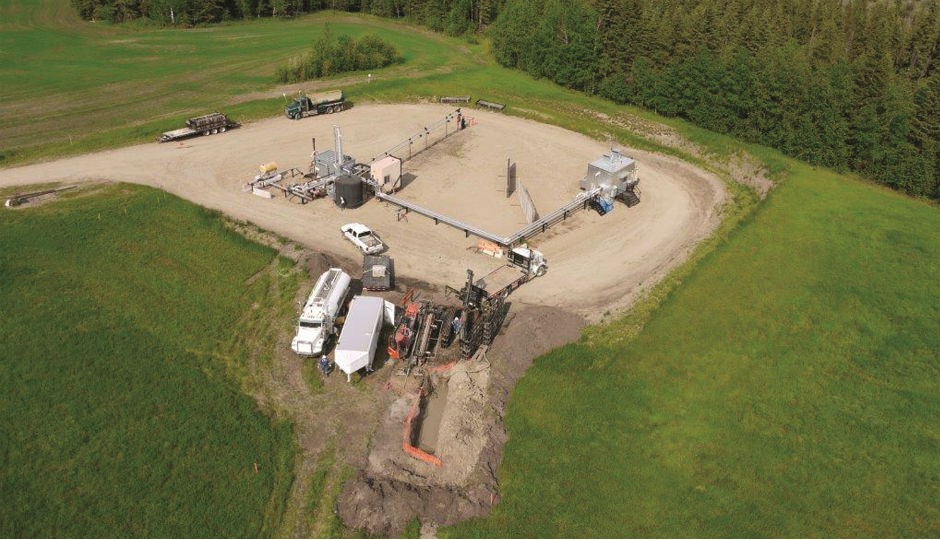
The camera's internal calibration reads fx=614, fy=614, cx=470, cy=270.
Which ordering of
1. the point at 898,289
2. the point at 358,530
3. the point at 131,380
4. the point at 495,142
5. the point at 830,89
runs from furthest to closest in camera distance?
the point at 495,142 < the point at 830,89 < the point at 898,289 < the point at 131,380 < the point at 358,530

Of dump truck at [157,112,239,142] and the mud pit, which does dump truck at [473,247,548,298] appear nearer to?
the mud pit

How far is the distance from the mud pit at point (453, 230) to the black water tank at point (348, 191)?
88cm

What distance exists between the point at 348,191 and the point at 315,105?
877 inches

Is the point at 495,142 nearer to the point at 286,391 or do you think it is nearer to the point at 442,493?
the point at 286,391

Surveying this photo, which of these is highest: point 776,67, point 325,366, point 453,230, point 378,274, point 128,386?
point 776,67

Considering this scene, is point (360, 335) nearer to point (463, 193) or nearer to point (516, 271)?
point (516, 271)

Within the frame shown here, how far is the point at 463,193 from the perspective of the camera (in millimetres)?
51750

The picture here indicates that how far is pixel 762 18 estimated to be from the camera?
6506 cm

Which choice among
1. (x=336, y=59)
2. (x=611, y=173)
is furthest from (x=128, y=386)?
(x=336, y=59)

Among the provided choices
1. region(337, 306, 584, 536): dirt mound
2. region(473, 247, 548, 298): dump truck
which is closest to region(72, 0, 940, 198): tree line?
region(473, 247, 548, 298): dump truck

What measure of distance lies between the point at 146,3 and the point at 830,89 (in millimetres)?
107562

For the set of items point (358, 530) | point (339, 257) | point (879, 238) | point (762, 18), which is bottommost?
point (358, 530)

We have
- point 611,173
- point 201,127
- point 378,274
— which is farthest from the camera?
point 201,127

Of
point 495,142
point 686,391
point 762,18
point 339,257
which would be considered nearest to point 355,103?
point 495,142
